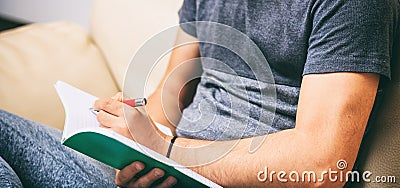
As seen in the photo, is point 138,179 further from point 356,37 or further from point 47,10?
point 47,10

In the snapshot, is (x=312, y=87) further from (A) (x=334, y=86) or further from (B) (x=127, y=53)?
(B) (x=127, y=53)

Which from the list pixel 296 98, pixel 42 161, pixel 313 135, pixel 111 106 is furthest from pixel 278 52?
pixel 42 161

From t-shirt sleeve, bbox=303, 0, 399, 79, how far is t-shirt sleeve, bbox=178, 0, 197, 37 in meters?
0.43

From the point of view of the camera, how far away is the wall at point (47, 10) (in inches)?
90.8

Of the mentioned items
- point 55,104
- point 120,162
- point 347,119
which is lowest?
point 55,104

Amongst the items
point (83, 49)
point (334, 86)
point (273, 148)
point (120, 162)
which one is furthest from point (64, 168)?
point (83, 49)

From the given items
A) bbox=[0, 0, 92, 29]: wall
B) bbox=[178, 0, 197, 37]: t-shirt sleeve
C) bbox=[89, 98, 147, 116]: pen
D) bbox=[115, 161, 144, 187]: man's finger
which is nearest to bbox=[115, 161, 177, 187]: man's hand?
bbox=[115, 161, 144, 187]: man's finger

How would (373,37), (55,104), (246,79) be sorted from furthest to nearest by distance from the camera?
(55,104)
(246,79)
(373,37)

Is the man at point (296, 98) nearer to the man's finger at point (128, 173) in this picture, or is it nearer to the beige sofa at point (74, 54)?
the man's finger at point (128, 173)

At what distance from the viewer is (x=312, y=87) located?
948mm

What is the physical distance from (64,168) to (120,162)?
11 centimetres

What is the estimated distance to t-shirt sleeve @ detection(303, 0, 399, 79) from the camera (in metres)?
0.91

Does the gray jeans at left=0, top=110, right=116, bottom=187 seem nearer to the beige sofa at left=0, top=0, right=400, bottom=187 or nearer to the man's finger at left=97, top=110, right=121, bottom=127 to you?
the man's finger at left=97, top=110, right=121, bottom=127

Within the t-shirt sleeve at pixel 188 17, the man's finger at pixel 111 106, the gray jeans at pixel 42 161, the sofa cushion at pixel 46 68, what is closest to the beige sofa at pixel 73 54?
the sofa cushion at pixel 46 68
